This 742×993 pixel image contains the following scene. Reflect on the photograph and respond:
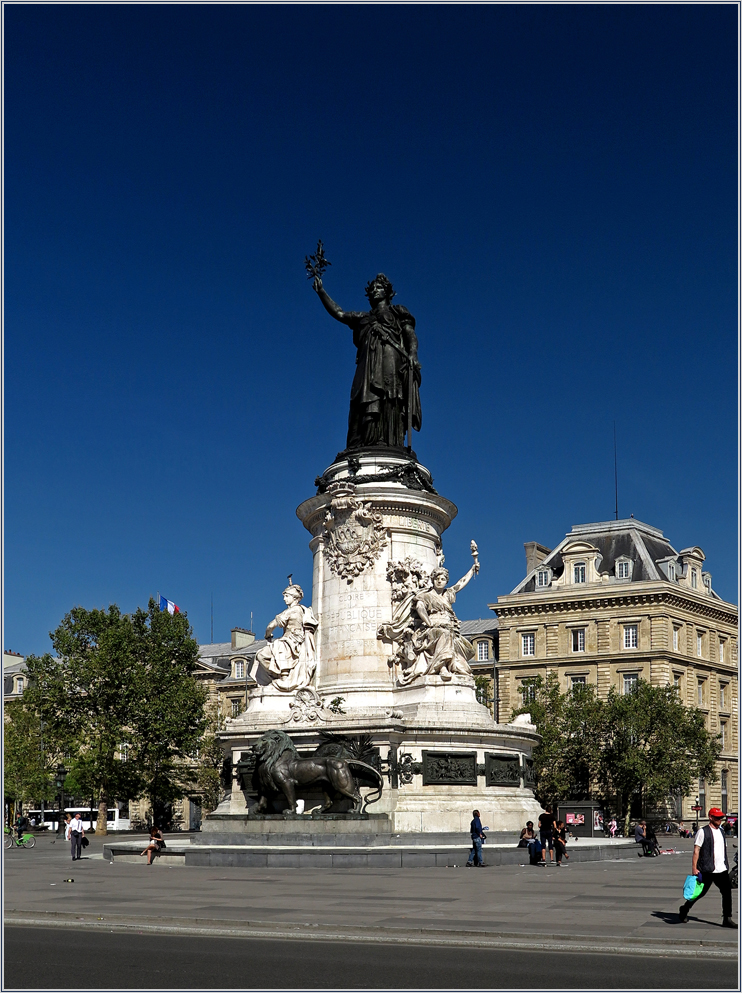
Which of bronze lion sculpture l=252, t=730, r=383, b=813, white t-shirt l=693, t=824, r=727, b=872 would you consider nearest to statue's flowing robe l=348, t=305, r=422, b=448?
bronze lion sculpture l=252, t=730, r=383, b=813

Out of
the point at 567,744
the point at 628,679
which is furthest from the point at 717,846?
the point at 628,679

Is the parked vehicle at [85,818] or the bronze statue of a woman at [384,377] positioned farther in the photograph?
the parked vehicle at [85,818]

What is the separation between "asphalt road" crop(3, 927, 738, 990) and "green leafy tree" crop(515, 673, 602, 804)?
58.8m

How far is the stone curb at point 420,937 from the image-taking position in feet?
44.3

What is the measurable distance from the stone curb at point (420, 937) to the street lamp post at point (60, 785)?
198ft

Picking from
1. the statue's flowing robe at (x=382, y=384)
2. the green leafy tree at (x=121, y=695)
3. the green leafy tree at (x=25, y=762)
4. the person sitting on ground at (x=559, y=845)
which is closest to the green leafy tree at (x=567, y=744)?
the green leafy tree at (x=121, y=695)

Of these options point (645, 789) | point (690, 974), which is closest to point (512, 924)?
point (690, 974)

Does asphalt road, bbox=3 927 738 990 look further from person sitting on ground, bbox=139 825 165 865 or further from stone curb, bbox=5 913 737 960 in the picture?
person sitting on ground, bbox=139 825 165 865

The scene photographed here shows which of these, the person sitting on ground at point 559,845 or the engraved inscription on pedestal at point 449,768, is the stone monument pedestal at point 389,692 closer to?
the engraved inscription on pedestal at point 449,768

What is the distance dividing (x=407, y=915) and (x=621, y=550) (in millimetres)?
→ 73573

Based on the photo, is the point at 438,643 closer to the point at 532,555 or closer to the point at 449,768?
the point at 449,768

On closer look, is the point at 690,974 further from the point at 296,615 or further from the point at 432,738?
the point at 296,615

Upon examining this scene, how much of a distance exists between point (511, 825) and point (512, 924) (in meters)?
16.6

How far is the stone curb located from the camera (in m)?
13.5
